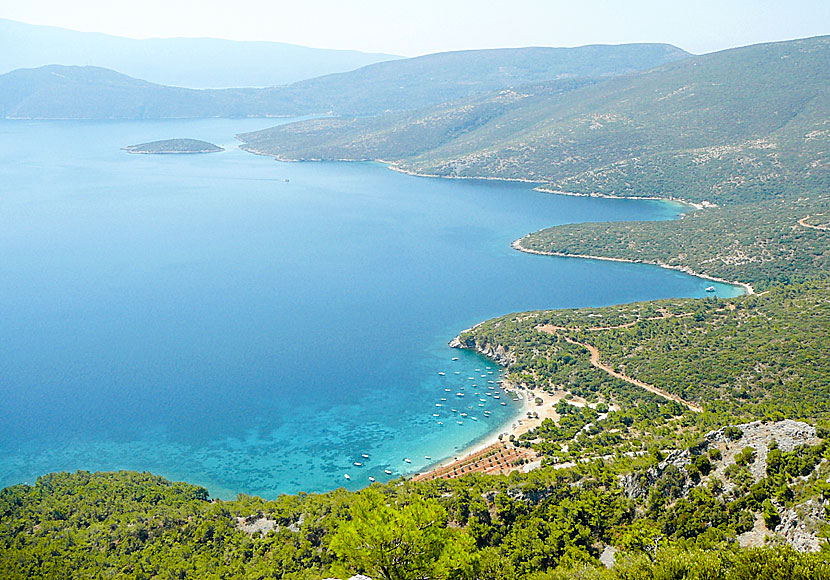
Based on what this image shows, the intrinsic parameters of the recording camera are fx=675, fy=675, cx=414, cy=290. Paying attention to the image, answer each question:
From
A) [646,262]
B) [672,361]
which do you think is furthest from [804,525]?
[646,262]

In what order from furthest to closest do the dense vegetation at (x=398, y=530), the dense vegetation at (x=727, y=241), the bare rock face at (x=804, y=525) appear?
the dense vegetation at (x=727, y=241) → the bare rock face at (x=804, y=525) → the dense vegetation at (x=398, y=530)

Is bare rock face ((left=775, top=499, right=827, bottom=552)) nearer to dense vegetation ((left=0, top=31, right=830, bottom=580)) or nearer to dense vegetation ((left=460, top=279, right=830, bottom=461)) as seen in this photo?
dense vegetation ((left=0, top=31, right=830, bottom=580))

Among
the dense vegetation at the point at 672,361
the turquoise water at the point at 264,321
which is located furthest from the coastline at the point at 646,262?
the dense vegetation at the point at 672,361

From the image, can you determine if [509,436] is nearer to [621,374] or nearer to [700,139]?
[621,374]

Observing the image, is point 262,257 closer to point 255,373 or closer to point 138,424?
point 255,373

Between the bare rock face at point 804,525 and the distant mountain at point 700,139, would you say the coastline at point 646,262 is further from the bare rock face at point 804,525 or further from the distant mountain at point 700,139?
the bare rock face at point 804,525

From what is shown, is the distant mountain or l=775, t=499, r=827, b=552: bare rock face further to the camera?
the distant mountain

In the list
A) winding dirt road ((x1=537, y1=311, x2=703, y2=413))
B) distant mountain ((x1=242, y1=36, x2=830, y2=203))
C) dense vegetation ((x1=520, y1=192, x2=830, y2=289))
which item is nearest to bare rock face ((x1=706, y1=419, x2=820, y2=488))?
winding dirt road ((x1=537, y1=311, x2=703, y2=413))

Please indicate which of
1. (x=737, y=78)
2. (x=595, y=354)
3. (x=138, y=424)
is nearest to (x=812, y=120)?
(x=737, y=78)
